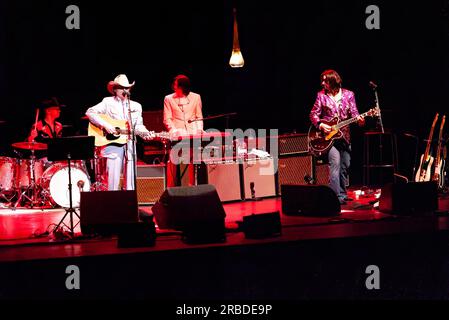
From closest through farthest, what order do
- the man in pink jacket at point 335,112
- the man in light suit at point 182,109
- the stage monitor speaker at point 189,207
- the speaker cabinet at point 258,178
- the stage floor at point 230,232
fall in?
the stage floor at point 230,232 < the stage monitor speaker at point 189,207 < the man in pink jacket at point 335,112 < the man in light suit at point 182,109 < the speaker cabinet at point 258,178

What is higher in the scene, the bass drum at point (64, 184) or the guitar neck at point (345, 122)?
the guitar neck at point (345, 122)

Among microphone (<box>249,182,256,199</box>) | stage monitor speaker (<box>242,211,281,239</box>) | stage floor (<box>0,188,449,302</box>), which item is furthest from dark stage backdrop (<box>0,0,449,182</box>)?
stage monitor speaker (<box>242,211,281,239</box>)

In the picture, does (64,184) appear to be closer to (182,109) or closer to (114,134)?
(114,134)

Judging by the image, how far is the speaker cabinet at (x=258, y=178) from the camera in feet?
34.7

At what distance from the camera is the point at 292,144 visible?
10.9 metres

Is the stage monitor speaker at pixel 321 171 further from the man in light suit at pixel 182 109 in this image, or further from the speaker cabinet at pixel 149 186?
the speaker cabinet at pixel 149 186

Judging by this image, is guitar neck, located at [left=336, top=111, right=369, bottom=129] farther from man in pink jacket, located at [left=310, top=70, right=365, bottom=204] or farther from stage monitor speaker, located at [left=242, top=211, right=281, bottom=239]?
stage monitor speaker, located at [left=242, top=211, right=281, bottom=239]

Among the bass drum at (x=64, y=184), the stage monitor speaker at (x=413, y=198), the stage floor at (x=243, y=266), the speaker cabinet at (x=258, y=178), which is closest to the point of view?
the stage floor at (x=243, y=266)

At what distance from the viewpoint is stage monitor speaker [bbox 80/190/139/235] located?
6.84 metres

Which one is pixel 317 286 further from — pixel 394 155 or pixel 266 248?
pixel 394 155

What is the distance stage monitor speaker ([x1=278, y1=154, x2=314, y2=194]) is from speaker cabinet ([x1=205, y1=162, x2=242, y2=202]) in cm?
88

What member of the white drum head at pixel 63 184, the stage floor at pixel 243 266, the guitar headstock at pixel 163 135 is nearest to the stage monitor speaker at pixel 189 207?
the stage floor at pixel 243 266

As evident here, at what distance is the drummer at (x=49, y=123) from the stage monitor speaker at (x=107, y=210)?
4.49 meters
